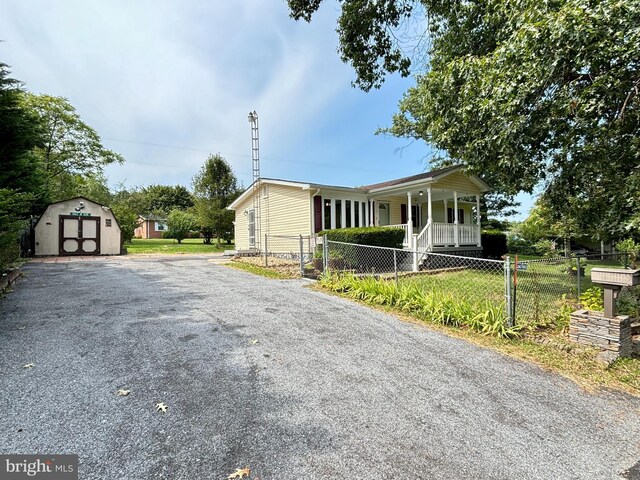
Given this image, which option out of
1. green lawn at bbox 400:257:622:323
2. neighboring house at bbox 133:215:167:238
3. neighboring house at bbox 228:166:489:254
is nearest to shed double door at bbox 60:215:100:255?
Result: neighboring house at bbox 228:166:489:254

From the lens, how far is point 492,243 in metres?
16.3

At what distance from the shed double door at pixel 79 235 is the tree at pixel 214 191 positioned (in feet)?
29.8

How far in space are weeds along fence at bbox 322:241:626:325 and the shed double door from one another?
1289cm

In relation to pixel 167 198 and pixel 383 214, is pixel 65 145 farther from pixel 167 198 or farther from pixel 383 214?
pixel 167 198

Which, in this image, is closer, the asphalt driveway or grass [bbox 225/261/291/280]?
the asphalt driveway

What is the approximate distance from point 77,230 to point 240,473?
17.6 m

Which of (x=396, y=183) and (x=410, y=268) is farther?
(x=396, y=183)

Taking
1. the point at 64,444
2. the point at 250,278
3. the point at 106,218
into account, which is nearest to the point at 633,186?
the point at 64,444

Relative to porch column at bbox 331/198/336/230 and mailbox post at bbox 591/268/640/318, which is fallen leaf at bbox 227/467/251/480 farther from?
porch column at bbox 331/198/336/230

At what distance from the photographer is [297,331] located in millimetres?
4453

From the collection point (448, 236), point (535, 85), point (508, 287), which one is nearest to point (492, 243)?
point (448, 236)

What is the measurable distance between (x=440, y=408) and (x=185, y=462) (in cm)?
197

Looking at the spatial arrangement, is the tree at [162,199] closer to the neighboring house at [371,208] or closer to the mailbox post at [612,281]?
the neighboring house at [371,208]

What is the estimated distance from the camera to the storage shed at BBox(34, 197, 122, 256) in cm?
1435
